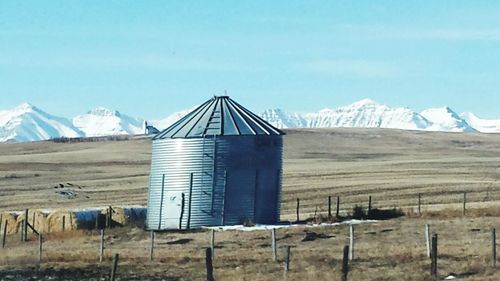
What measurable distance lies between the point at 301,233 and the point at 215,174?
6.93 meters

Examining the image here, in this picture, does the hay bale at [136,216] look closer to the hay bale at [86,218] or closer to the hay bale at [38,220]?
the hay bale at [86,218]

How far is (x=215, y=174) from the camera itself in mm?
46750

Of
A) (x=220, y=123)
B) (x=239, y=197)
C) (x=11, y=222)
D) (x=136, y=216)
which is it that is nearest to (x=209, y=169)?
(x=239, y=197)

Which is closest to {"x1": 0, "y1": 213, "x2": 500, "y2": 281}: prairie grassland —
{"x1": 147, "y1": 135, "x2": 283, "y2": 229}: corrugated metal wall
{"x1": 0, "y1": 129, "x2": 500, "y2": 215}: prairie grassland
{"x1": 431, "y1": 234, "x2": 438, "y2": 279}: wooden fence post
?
{"x1": 431, "y1": 234, "x2": 438, "y2": 279}: wooden fence post

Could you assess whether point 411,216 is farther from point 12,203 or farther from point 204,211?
point 12,203

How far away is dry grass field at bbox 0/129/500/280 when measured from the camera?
97.7ft

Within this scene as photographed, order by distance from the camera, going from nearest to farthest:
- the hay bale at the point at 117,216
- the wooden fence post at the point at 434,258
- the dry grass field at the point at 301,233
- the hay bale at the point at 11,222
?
the wooden fence post at the point at 434,258
the dry grass field at the point at 301,233
the hay bale at the point at 117,216
the hay bale at the point at 11,222

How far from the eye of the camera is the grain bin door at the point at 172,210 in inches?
1868

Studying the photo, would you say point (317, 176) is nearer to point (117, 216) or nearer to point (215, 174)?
point (117, 216)

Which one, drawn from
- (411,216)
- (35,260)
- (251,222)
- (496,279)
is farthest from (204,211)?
→ (496,279)

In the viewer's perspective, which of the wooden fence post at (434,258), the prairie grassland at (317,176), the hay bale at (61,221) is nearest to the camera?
the wooden fence post at (434,258)

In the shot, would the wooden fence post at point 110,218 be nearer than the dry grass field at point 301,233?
No

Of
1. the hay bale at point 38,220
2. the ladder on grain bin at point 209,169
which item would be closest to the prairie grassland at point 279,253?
the hay bale at point 38,220

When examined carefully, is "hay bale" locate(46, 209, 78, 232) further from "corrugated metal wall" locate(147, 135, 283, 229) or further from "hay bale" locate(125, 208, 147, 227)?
"corrugated metal wall" locate(147, 135, 283, 229)
